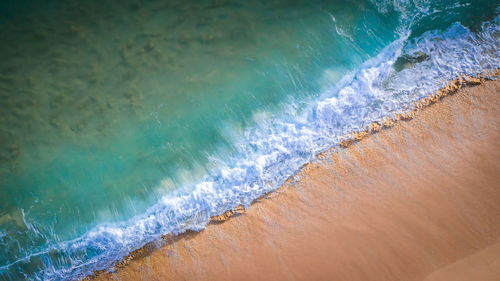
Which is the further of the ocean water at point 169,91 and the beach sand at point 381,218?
the ocean water at point 169,91

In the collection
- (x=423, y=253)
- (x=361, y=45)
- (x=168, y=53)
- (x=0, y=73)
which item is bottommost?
(x=0, y=73)

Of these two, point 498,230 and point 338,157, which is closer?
point 498,230

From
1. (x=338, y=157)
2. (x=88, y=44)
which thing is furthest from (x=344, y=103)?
(x=88, y=44)

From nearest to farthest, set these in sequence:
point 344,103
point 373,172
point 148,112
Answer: point 373,172, point 344,103, point 148,112

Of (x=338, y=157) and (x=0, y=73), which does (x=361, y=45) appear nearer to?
(x=338, y=157)
